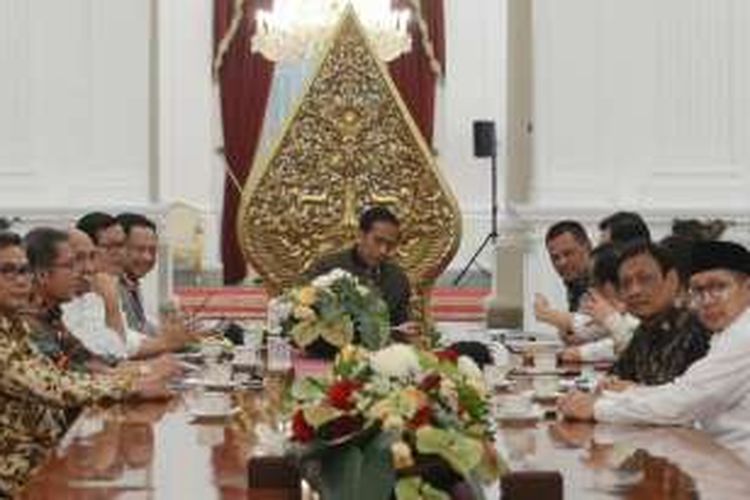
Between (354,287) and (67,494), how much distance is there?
7.06 feet

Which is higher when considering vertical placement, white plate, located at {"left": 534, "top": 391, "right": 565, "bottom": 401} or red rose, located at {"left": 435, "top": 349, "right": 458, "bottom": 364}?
red rose, located at {"left": 435, "top": 349, "right": 458, "bottom": 364}

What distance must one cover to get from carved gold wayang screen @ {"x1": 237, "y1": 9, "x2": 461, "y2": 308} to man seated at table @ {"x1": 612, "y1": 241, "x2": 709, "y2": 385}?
224 centimetres

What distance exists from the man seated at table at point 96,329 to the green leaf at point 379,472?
3.23m

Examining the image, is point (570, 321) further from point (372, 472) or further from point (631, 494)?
point (372, 472)

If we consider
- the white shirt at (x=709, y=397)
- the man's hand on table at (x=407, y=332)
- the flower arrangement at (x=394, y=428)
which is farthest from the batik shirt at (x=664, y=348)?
the flower arrangement at (x=394, y=428)

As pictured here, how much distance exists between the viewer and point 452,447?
2303 millimetres

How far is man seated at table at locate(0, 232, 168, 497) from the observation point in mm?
3975

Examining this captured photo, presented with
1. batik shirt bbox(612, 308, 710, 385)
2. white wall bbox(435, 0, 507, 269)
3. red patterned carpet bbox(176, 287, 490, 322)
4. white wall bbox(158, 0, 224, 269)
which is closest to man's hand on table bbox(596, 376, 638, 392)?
batik shirt bbox(612, 308, 710, 385)

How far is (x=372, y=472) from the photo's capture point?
230cm

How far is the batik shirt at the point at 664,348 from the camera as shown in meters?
4.53

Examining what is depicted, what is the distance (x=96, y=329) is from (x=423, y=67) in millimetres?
10024

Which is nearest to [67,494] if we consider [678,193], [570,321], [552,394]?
[552,394]

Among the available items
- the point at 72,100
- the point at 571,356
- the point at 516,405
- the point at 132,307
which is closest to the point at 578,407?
the point at 516,405

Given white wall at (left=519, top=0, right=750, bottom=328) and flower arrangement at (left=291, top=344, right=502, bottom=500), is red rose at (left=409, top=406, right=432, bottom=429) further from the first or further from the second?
white wall at (left=519, top=0, right=750, bottom=328)
